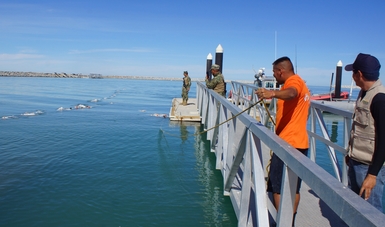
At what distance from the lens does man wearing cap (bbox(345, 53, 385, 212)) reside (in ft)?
7.73

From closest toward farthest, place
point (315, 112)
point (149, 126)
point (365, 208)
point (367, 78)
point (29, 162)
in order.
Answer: point (365, 208)
point (367, 78)
point (315, 112)
point (29, 162)
point (149, 126)

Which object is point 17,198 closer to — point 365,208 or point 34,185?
point 34,185

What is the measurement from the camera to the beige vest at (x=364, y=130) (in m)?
2.51

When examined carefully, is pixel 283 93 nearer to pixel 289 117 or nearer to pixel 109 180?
pixel 289 117

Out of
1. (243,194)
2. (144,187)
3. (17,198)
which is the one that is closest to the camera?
(243,194)

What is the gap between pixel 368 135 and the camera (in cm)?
256

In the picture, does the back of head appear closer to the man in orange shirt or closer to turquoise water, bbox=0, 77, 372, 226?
the man in orange shirt

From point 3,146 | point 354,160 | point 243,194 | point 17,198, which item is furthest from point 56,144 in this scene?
point 354,160

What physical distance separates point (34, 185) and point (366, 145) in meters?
5.56

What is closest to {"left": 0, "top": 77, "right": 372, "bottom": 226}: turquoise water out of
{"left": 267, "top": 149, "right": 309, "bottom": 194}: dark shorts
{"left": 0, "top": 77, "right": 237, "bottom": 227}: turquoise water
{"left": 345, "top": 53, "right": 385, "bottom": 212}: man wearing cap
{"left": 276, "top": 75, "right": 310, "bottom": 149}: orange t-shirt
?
{"left": 0, "top": 77, "right": 237, "bottom": 227}: turquoise water

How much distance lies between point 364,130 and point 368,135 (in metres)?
0.05

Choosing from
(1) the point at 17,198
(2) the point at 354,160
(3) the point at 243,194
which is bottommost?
(1) the point at 17,198

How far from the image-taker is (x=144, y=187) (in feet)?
19.1

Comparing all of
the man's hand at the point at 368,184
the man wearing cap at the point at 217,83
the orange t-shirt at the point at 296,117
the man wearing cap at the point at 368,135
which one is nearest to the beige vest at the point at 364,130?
the man wearing cap at the point at 368,135
